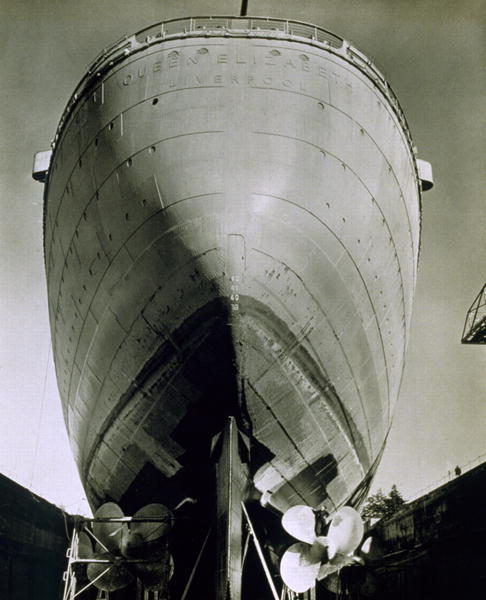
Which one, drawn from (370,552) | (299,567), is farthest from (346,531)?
(370,552)

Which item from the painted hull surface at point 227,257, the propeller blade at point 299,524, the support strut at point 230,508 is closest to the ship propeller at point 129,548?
the painted hull surface at point 227,257

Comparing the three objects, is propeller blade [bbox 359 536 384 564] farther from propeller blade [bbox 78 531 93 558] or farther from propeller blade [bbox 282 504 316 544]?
propeller blade [bbox 78 531 93 558]

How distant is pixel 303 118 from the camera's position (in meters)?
6.36

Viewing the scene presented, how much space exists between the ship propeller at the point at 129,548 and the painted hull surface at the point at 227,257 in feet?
0.98

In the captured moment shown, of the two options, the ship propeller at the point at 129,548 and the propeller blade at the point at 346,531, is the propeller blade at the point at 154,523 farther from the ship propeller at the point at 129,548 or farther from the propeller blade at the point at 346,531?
the propeller blade at the point at 346,531

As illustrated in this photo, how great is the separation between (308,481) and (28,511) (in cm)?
695

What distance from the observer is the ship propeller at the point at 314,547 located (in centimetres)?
588

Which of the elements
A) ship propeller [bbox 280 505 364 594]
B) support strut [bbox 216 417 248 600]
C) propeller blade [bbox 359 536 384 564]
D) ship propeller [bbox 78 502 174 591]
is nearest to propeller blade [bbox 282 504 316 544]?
ship propeller [bbox 280 505 364 594]

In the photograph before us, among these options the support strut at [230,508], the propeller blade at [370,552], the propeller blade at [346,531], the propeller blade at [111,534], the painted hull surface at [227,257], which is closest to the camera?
the support strut at [230,508]

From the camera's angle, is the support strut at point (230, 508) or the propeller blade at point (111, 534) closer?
the support strut at point (230, 508)

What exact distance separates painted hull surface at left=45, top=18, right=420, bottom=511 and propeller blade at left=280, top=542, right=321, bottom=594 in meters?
0.62

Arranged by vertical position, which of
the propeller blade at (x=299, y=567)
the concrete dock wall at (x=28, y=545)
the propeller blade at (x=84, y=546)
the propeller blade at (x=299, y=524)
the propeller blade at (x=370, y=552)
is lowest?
the propeller blade at (x=299, y=567)

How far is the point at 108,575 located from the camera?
6.66 meters

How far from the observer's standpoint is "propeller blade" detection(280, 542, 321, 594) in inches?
232
